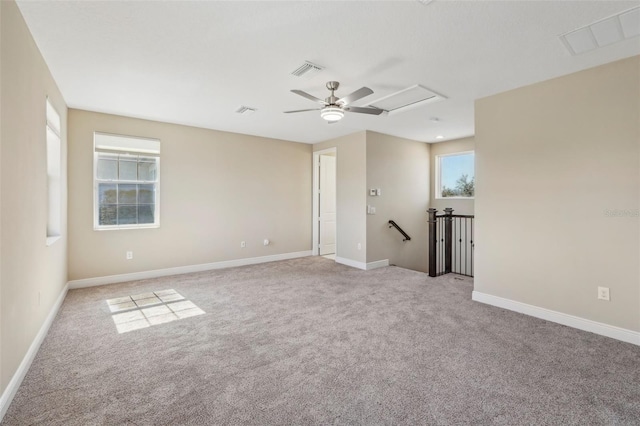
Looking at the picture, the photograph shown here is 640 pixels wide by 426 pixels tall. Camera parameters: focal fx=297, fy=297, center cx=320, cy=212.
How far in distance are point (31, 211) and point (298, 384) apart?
2.64 meters

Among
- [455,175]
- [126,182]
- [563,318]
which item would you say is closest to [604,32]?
[563,318]

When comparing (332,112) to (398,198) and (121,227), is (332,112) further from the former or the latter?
(121,227)

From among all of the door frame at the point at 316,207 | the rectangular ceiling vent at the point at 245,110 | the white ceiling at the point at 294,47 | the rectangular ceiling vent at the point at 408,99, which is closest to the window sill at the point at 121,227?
the white ceiling at the point at 294,47

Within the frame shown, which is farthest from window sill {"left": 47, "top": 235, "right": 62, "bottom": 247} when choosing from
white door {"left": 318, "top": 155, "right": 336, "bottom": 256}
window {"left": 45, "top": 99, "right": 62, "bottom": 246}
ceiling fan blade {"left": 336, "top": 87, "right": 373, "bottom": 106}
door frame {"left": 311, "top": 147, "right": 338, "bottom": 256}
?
white door {"left": 318, "top": 155, "right": 336, "bottom": 256}

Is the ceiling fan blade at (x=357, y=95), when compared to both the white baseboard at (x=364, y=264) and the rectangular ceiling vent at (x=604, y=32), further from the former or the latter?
the white baseboard at (x=364, y=264)

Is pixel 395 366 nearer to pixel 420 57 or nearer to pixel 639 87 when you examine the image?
pixel 420 57

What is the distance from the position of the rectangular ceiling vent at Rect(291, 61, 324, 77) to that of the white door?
4041 mm

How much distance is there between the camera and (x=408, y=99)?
3.99 meters

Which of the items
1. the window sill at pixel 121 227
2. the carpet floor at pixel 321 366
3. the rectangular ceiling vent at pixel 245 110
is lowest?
the carpet floor at pixel 321 366

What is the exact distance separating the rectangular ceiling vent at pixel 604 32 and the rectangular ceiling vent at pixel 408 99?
138 centimetres

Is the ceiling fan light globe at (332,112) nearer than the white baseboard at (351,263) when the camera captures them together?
Yes

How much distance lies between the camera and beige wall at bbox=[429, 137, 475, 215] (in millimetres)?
6301

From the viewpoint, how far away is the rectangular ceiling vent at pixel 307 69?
2.95 metres

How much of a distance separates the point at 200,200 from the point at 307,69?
351 centimetres
